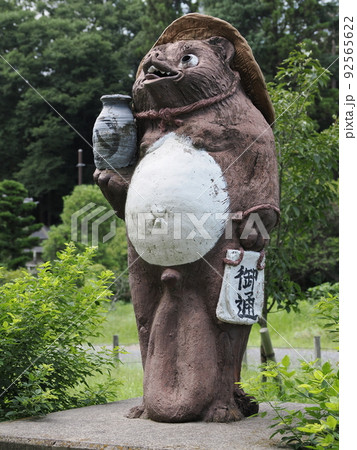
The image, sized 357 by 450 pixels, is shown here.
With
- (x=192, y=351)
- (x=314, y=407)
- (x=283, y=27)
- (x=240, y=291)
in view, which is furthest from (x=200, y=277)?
(x=283, y=27)

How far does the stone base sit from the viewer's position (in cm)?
345

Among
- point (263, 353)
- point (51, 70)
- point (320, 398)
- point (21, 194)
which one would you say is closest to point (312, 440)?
point (320, 398)

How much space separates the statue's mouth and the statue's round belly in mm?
400

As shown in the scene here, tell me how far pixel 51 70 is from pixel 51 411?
19988mm

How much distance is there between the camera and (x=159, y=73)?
4.40 metres

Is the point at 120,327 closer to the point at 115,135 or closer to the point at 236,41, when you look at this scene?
the point at 115,135

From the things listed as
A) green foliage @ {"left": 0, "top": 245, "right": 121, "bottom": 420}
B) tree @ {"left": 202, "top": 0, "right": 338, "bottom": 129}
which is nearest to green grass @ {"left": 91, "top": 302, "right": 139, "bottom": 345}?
green foliage @ {"left": 0, "top": 245, "right": 121, "bottom": 420}

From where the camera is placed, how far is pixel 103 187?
4594 millimetres

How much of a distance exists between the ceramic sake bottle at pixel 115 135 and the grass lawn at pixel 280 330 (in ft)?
23.5

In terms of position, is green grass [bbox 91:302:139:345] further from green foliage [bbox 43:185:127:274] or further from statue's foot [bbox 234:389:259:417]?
statue's foot [bbox 234:389:259:417]

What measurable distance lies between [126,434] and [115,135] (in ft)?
6.28

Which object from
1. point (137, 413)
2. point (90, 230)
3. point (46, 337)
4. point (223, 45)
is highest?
point (223, 45)

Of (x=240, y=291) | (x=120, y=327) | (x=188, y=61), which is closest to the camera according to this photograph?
(x=240, y=291)
